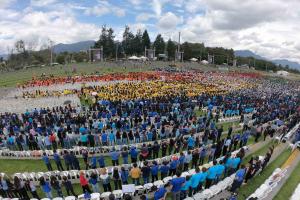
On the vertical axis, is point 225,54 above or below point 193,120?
above

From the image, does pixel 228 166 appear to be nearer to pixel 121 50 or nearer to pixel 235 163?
pixel 235 163

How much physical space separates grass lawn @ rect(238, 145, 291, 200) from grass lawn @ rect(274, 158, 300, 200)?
3.15ft

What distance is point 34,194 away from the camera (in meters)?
13.6

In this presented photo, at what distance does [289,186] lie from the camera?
51.4ft

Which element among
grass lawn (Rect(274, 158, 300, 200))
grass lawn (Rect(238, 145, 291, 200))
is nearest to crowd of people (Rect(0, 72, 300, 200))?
grass lawn (Rect(238, 145, 291, 200))

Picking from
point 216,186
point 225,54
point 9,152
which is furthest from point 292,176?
point 225,54

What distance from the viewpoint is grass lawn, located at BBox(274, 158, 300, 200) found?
14.6 meters

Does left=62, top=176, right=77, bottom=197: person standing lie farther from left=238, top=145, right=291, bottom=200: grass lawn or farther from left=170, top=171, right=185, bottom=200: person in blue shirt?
left=238, top=145, right=291, bottom=200: grass lawn

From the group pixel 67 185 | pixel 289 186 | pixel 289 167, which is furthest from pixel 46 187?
pixel 289 167

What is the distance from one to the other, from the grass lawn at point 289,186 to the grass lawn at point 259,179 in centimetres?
96

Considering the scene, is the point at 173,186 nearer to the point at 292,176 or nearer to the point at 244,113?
the point at 292,176

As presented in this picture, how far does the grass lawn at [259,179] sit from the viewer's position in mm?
14336

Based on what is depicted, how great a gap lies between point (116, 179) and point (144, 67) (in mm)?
56958

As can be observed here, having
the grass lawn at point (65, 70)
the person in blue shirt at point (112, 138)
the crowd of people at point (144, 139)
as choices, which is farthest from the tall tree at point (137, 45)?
the person in blue shirt at point (112, 138)
